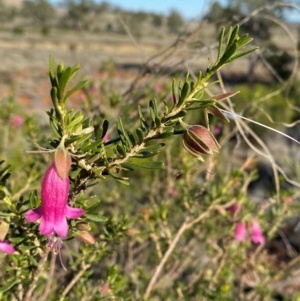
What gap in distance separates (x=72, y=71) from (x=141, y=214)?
5.24 ft

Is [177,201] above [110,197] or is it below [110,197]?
below

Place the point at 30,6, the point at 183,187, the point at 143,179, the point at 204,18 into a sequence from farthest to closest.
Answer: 1. the point at 30,6
2. the point at 143,179
3. the point at 204,18
4. the point at 183,187

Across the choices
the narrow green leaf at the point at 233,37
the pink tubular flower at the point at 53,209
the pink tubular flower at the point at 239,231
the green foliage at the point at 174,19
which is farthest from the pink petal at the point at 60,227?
the green foliage at the point at 174,19

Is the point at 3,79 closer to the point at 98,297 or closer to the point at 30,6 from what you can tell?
the point at 98,297

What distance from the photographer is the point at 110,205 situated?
10.8 ft

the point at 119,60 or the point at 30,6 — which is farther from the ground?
Result: the point at 30,6

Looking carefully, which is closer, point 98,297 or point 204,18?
point 98,297

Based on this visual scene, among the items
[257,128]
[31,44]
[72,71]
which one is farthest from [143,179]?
[31,44]

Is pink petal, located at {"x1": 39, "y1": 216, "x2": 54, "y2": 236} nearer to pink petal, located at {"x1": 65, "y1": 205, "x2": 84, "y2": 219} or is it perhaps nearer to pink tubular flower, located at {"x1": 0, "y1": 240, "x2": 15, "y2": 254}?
pink petal, located at {"x1": 65, "y1": 205, "x2": 84, "y2": 219}

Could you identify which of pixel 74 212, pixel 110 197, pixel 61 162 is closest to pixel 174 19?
pixel 110 197

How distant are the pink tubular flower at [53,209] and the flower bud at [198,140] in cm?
19

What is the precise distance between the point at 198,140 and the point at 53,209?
0.82 ft

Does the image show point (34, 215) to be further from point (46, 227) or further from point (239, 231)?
point (239, 231)

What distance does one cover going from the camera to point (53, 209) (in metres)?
0.78
